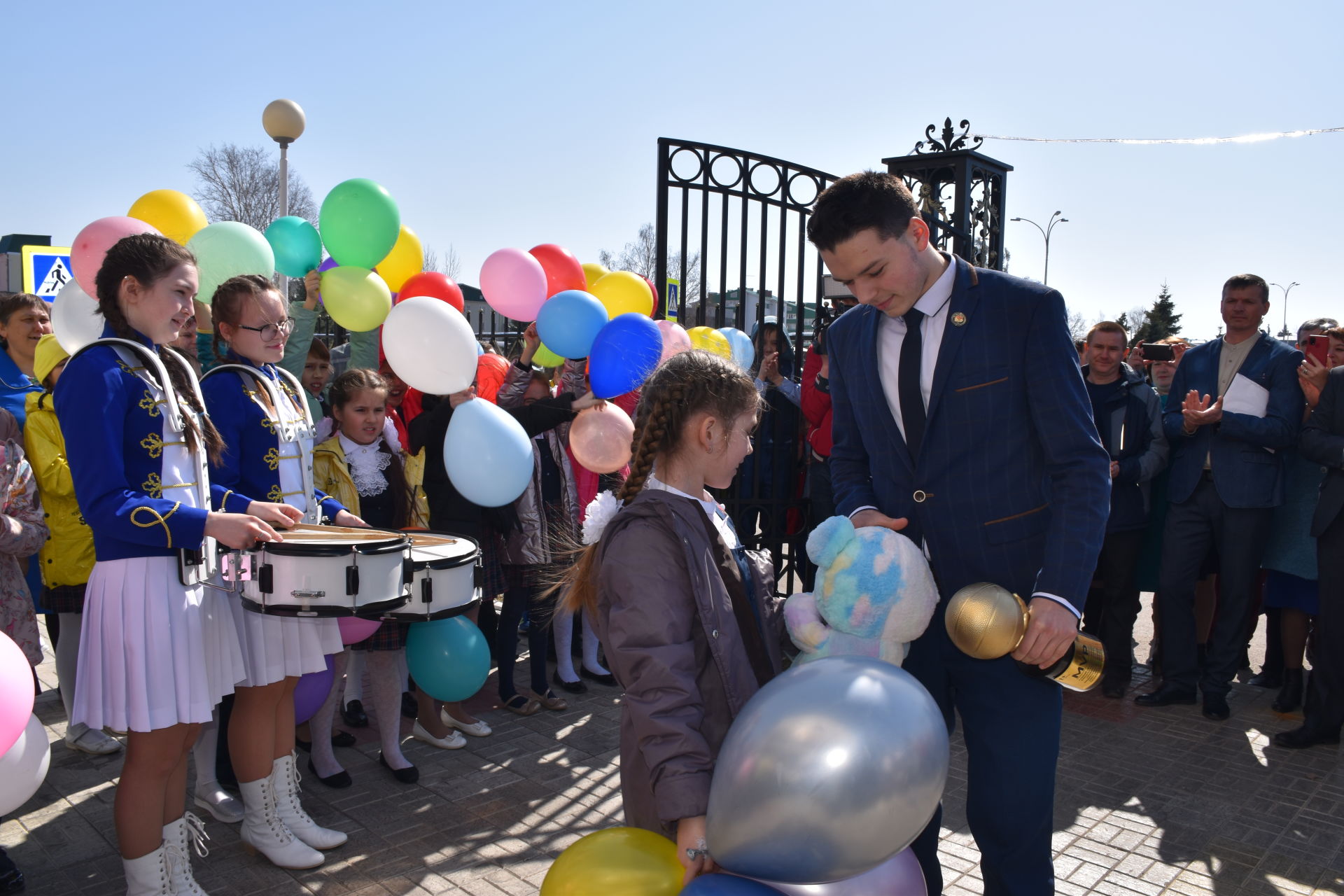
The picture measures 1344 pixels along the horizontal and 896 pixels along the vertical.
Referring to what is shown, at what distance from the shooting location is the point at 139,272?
279cm

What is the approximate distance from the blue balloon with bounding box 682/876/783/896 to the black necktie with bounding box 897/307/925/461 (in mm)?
1168

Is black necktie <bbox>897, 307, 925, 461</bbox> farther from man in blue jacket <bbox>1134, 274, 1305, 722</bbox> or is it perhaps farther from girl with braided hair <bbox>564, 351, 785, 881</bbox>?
man in blue jacket <bbox>1134, 274, 1305, 722</bbox>

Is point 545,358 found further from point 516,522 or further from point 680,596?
point 680,596

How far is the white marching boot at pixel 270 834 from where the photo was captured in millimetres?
3254

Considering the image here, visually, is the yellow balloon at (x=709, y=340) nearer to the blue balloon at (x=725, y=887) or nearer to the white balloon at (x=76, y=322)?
the white balloon at (x=76, y=322)

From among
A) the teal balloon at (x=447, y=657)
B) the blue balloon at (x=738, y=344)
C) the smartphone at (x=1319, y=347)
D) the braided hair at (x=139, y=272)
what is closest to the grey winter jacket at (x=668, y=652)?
the braided hair at (x=139, y=272)

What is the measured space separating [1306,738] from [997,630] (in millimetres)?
3809

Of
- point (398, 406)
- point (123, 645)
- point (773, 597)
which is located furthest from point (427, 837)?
point (398, 406)

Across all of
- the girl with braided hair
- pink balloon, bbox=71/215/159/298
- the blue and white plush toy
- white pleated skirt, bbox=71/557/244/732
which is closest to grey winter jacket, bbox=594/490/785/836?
the girl with braided hair

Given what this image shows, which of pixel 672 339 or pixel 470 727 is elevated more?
pixel 672 339

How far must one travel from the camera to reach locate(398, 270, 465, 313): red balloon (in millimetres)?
4988

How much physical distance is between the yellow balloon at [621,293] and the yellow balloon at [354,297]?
1207 mm

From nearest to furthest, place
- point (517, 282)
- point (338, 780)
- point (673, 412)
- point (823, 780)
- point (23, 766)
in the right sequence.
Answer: point (823, 780) → point (673, 412) → point (23, 766) → point (338, 780) → point (517, 282)

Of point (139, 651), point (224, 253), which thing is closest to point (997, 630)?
point (139, 651)
